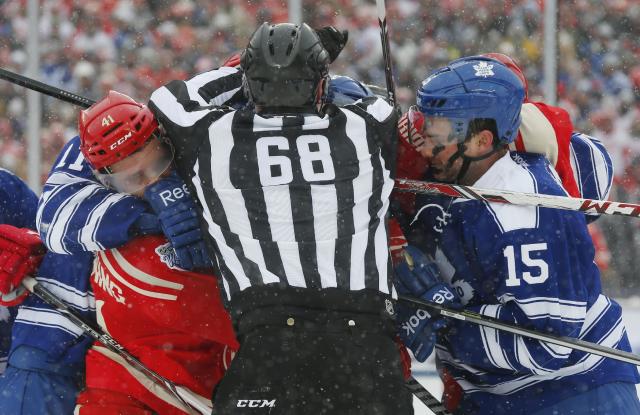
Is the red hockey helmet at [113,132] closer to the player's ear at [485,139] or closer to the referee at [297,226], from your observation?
the referee at [297,226]

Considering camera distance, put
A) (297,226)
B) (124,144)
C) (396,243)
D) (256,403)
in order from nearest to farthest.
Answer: (256,403) < (297,226) < (124,144) < (396,243)

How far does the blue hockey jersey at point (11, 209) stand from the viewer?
3312mm

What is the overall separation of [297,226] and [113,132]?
0.54m

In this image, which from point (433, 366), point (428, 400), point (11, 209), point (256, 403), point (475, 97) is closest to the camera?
point (256, 403)

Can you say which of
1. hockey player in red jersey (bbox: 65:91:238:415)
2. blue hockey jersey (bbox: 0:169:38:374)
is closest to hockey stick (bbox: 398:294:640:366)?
hockey player in red jersey (bbox: 65:91:238:415)

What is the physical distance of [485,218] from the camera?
2.80 meters

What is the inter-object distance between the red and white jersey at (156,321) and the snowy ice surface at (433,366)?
1918mm

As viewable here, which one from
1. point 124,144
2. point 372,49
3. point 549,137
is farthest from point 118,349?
point 372,49

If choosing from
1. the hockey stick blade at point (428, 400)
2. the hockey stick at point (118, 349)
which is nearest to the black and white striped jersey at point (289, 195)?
the hockey stick at point (118, 349)

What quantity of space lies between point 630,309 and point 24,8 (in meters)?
4.29

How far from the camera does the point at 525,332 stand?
9.04 feet

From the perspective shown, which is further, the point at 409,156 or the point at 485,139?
the point at 409,156

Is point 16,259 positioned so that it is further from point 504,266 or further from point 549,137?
point 549,137

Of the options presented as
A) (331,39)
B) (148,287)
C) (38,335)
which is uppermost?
(331,39)
